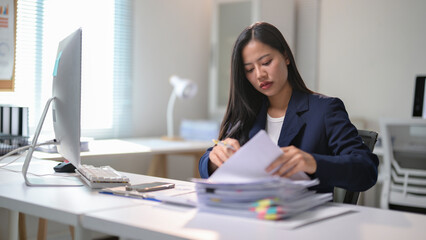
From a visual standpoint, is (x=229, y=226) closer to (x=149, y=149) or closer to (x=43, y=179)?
(x=43, y=179)

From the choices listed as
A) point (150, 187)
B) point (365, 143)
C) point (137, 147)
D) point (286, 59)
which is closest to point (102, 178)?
point (150, 187)

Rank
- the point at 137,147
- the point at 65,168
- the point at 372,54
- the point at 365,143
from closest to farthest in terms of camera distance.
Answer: the point at 365,143 < the point at 65,168 < the point at 137,147 < the point at 372,54

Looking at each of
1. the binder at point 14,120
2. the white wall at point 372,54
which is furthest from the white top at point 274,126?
the white wall at point 372,54

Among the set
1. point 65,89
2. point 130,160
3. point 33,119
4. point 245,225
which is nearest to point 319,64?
point 130,160

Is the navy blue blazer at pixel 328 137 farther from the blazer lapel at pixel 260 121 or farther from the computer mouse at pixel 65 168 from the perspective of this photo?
the computer mouse at pixel 65 168

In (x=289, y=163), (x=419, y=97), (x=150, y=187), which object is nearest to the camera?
(x=289, y=163)

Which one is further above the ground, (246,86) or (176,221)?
(246,86)

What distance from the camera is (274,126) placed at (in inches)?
70.2

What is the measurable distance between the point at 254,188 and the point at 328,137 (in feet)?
1.84

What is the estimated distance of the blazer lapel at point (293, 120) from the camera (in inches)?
65.1

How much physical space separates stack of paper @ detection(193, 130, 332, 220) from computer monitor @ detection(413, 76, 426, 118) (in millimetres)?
2703

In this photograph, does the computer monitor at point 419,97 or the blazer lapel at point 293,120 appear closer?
the blazer lapel at point 293,120

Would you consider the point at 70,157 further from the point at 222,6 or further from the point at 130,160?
the point at 222,6

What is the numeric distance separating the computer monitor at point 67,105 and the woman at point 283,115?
0.42 m
